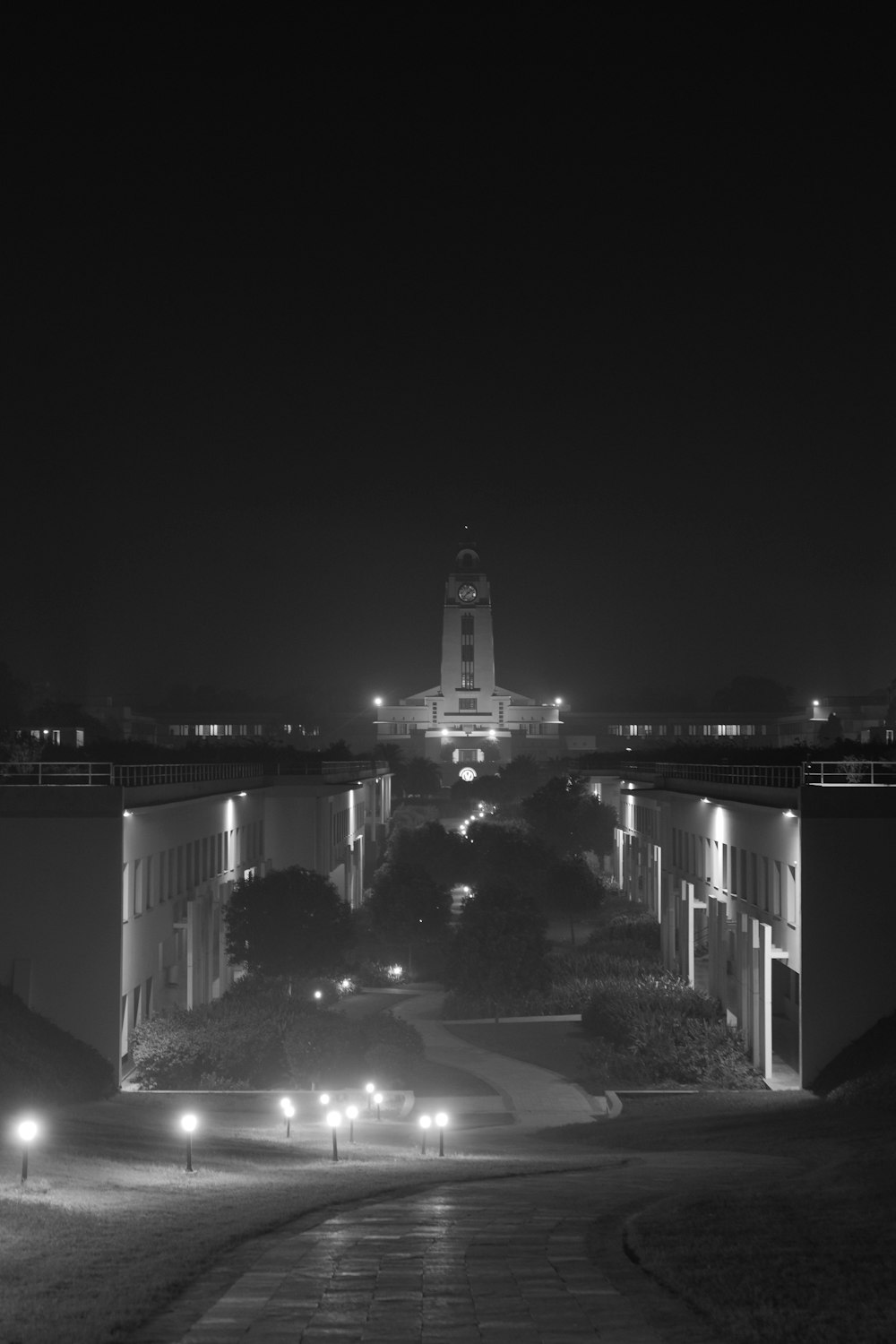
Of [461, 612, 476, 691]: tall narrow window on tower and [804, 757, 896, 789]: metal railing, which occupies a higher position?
[461, 612, 476, 691]: tall narrow window on tower

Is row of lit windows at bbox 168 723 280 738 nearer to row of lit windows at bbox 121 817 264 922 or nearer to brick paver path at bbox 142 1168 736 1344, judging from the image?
row of lit windows at bbox 121 817 264 922

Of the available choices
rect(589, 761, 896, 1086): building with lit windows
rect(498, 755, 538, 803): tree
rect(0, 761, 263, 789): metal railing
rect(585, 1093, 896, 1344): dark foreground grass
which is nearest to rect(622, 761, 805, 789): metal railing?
rect(589, 761, 896, 1086): building with lit windows

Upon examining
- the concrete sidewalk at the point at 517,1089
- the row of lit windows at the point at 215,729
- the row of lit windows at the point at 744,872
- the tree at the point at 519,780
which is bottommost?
the concrete sidewalk at the point at 517,1089

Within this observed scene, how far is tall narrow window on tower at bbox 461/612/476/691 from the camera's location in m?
142

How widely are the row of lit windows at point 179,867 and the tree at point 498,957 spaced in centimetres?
580

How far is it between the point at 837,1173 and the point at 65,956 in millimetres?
12745

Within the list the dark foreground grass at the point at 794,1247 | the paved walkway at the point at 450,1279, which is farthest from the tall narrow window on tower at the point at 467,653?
the paved walkway at the point at 450,1279

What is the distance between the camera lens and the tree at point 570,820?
60.5m

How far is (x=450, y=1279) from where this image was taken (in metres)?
9.55

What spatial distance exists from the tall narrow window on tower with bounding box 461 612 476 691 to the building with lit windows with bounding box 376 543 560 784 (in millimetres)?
86

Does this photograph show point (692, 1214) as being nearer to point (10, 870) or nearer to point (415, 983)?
point (10, 870)

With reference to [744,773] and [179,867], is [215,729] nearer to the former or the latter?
[744,773]

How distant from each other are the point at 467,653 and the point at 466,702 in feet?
16.9

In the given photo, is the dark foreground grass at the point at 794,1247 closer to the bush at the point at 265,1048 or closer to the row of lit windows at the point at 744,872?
the row of lit windows at the point at 744,872
